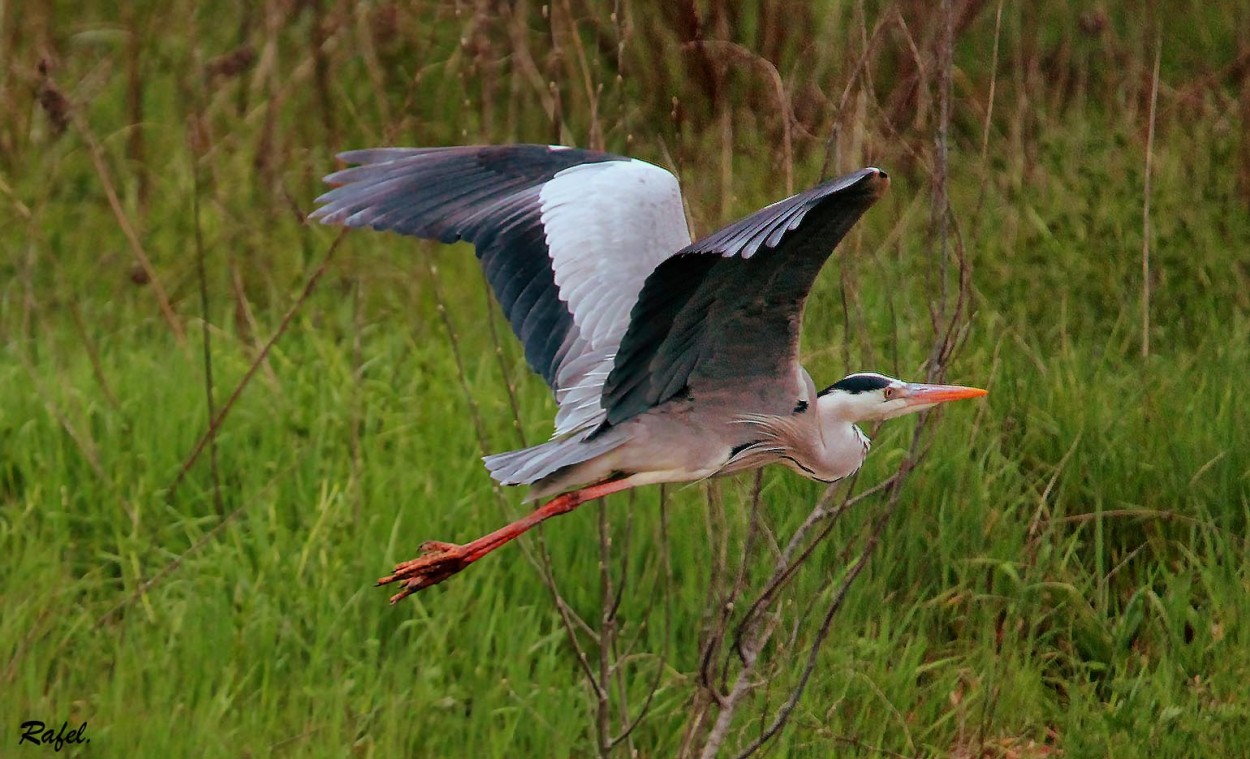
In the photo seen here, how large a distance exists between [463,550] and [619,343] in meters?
0.57

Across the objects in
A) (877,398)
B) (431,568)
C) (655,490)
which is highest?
(877,398)

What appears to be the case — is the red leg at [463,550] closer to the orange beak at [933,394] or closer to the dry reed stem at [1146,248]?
the orange beak at [933,394]

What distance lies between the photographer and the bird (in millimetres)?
3725

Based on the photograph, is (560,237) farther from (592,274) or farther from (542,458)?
(542,458)

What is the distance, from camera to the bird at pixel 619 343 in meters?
3.72

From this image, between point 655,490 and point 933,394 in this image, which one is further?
point 655,490

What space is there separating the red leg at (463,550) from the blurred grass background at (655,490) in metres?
0.21

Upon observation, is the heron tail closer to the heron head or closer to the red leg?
the red leg

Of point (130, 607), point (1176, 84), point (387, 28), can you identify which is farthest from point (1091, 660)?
point (387, 28)

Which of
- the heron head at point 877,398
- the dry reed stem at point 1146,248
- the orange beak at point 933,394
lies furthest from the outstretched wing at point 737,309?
the dry reed stem at point 1146,248

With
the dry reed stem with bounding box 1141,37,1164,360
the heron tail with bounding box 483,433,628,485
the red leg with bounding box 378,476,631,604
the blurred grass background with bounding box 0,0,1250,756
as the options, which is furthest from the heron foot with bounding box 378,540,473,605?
the dry reed stem with bounding box 1141,37,1164,360

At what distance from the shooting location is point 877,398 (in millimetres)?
4020

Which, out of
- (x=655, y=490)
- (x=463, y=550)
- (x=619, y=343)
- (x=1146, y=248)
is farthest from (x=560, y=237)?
(x=1146, y=248)

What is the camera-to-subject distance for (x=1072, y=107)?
6676 millimetres
